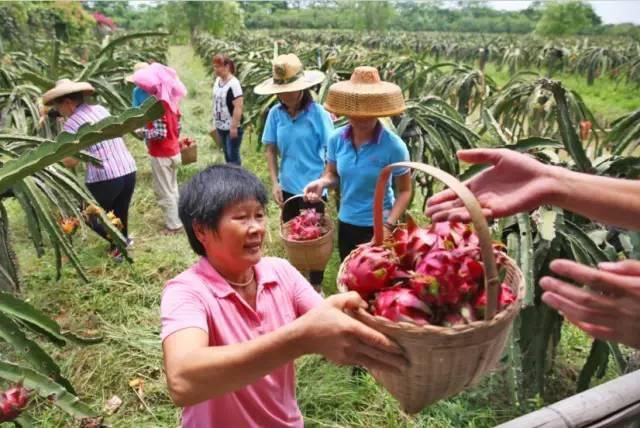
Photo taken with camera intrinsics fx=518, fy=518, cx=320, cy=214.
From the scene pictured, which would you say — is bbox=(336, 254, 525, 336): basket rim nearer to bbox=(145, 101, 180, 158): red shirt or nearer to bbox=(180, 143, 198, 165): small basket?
bbox=(145, 101, 180, 158): red shirt

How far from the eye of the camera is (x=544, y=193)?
1169 mm

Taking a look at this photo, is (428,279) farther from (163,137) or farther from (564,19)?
(564,19)

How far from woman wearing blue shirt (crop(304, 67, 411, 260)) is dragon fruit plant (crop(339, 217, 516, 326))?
4.25 ft

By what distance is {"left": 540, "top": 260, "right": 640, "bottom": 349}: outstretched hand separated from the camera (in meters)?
0.86

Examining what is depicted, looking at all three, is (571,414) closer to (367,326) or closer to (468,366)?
(468,366)

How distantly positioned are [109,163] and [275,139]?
4.25 feet

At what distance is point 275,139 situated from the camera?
11.3 ft

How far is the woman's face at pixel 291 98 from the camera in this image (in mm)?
3279

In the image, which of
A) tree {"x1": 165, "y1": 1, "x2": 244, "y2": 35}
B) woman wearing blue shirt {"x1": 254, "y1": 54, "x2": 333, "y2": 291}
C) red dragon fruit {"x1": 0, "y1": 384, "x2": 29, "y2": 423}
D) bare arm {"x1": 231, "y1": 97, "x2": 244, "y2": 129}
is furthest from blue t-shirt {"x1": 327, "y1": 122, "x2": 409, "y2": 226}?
tree {"x1": 165, "y1": 1, "x2": 244, "y2": 35}

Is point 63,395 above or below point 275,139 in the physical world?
below

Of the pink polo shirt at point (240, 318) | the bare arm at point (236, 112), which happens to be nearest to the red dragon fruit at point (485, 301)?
the pink polo shirt at point (240, 318)

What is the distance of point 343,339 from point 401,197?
168 cm

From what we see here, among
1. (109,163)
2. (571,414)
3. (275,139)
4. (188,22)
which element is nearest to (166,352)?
(571,414)

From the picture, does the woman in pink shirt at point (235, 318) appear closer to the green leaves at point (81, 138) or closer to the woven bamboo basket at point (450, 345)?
the woven bamboo basket at point (450, 345)
